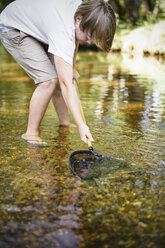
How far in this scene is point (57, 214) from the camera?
1874 mm

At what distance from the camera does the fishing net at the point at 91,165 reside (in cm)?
249

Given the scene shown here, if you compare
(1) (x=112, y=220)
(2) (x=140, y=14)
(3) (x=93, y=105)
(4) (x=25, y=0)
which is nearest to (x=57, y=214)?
(1) (x=112, y=220)

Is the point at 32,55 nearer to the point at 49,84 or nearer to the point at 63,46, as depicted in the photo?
the point at 49,84

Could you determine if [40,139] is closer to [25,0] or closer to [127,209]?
[25,0]

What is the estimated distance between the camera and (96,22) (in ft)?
8.24

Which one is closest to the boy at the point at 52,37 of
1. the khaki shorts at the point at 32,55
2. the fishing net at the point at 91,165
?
the khaki shorts at the point at 32,55

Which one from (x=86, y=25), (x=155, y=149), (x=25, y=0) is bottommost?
(x=155, y=149)

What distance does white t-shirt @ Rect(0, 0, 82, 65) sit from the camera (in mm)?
2621

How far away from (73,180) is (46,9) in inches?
56.0

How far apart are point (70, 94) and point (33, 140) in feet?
2.56

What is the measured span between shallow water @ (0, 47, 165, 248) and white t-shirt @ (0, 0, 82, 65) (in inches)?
34.6

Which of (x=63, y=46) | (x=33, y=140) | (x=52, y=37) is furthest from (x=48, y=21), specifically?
(x=33, y=140)

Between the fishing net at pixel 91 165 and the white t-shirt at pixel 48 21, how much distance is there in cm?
74

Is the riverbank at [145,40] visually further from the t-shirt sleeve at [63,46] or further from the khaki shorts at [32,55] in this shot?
the t-shirt sleeve at [63,46]
